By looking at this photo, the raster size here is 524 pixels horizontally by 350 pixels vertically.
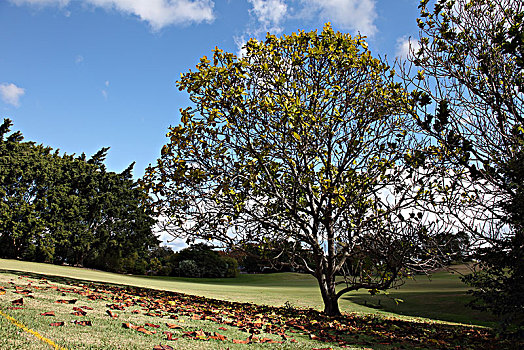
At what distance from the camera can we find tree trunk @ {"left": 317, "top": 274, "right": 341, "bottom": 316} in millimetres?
9219

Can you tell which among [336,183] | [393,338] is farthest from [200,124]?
[393,338]

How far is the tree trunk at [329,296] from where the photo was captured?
363 inches

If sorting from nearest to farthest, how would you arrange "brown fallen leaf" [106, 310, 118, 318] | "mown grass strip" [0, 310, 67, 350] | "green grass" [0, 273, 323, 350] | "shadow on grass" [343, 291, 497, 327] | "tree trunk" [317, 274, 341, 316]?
"mown grass strip" [0, 310, 67, 350] < "green grass" [0, 273, 323, 350] < "brown fallen leaf" [106, 310, 118, 318] < "tree trunk" [317, 274, 341, 316] < "shadow on grass" [343, 291, 497, 327]

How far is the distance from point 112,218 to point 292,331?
34162mm

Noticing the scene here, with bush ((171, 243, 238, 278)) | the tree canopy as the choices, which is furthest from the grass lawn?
bush ((171, 243, 238, 278))

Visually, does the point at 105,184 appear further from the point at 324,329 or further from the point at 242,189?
the point at 324,329

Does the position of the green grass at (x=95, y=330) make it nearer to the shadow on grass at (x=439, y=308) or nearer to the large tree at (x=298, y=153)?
the large tree at (x=298, y=153)

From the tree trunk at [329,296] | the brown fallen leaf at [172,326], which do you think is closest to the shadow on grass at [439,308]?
the tree trunk at [329,296]

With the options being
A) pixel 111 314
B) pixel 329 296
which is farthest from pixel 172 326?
pixel 329 296

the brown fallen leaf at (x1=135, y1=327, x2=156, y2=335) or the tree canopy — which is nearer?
the brown fallen leaf at (x1=135, y1=327, x2=156, y2=335)

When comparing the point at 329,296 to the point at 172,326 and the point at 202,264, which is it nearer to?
the point at 172,326

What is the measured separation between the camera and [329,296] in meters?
9.30

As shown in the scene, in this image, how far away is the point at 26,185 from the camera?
29969mm

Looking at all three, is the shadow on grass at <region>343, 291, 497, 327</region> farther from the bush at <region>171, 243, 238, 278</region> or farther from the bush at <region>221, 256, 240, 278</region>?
the bush at <region>221, 256, 240, 278</region>
